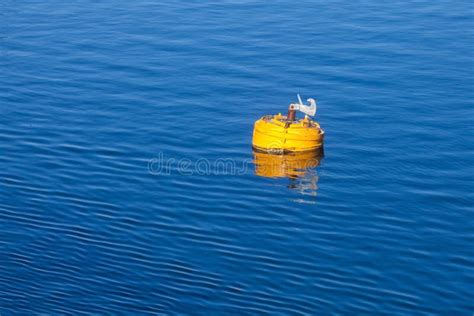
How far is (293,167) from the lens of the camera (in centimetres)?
6412

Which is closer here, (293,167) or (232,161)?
(293,167)

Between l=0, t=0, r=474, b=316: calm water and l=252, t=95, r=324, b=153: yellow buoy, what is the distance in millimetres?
1295

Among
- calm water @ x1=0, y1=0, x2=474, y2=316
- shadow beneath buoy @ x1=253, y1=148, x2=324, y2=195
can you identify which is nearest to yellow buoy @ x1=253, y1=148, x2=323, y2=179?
shadow beneath buoy @ x1=253, y1=148, x2=324, y2=195

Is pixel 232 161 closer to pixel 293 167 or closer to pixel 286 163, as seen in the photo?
pixel 286 163

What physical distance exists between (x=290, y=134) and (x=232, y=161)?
392 cm

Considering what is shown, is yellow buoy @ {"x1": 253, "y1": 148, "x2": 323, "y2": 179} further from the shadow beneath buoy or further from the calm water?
the calm water

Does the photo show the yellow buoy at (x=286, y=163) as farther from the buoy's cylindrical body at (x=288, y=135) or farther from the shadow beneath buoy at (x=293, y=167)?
the buoy's cylindrical body at (x=288, y=135)

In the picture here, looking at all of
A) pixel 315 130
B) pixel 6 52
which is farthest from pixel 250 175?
pixel 6 52

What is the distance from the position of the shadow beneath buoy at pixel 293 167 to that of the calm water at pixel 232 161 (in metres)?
0.21

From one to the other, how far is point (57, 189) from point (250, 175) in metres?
11.4

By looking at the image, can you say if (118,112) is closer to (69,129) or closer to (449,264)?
(69,129)

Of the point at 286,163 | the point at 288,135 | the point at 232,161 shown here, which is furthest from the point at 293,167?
the point at 232,161

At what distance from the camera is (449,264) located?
166ft

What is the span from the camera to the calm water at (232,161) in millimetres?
48125
